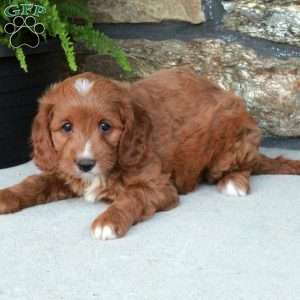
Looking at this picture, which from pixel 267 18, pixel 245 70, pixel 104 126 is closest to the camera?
pixel 104 126

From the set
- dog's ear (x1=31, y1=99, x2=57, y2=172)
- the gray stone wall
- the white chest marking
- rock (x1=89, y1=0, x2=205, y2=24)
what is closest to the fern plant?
rock (x1=89, y1=0, x2=205, y2=24)

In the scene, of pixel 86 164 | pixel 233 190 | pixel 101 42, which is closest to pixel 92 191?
pixel 86 164

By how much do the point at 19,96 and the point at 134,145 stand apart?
3.13ft

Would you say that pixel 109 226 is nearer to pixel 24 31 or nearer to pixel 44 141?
pixel 44 141

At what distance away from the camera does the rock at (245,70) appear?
3838 millimetres

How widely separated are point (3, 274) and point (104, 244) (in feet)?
1.37

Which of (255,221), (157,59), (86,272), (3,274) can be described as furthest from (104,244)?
Result: (157,59)

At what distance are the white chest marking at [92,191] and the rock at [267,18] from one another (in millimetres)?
1378

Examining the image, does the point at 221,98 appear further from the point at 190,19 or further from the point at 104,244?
the point at 104,244

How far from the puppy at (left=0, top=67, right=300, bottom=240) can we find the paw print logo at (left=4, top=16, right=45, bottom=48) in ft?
2.00

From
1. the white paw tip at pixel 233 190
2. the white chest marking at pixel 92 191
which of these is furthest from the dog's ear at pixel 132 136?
the white paw tip at pixel 233 190

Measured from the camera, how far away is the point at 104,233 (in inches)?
104

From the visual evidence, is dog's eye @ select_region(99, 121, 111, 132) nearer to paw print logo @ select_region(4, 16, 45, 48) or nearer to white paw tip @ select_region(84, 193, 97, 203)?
white paw tip @ select_region(84, 193, 97, 203)

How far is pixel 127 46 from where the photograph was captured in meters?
4.05
